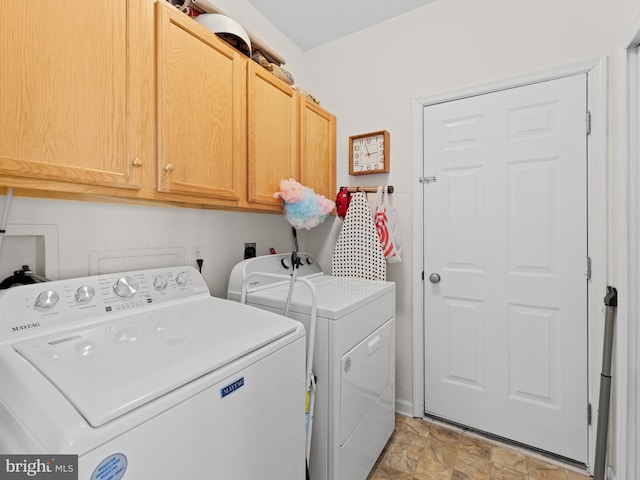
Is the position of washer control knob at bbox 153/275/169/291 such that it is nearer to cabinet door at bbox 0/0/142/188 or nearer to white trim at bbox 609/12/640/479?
cabinet door at bbox 0/0/142/188

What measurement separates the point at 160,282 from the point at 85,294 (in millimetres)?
275

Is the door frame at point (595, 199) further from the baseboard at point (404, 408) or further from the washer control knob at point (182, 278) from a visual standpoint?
the washer control knob at point (182, 278)

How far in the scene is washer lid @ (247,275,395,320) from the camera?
138 cm

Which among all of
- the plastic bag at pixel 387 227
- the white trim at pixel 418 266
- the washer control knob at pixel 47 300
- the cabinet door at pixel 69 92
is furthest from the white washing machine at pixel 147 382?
the white trim at pixel 418 266

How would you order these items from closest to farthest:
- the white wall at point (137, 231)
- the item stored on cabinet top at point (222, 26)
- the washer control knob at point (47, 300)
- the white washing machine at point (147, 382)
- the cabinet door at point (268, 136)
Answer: the white washing machine at point (147, 382) → the washer control knob at point (47, 300) → the white wall at point (137, 231) → the item stored on cabinet top at point (222, 26) → the cabinet door at point (268, 136)

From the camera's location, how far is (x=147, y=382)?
2.29 ft

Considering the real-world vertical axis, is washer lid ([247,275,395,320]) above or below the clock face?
below

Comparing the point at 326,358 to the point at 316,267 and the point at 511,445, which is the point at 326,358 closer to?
the point at 316,267

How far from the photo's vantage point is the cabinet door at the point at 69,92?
2.76 ft

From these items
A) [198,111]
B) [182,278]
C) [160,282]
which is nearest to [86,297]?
[160,282]

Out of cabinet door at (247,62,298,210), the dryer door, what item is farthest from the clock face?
the dryer door

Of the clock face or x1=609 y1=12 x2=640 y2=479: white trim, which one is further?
the clock face

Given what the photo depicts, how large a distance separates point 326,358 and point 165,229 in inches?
39.7

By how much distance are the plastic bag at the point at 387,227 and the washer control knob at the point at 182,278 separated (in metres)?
1.21
